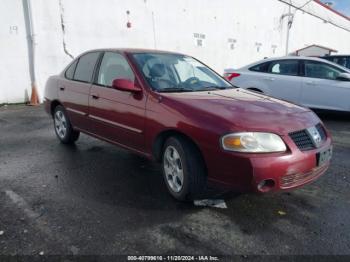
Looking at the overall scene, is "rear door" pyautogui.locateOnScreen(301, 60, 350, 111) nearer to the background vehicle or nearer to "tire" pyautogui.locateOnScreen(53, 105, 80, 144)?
the background vehicle

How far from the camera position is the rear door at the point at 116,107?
12.0ft

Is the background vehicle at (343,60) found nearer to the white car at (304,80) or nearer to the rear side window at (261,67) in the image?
the white car at (304,80)

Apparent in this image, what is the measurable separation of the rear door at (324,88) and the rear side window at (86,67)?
4.95 meters

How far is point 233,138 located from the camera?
2.79 meters

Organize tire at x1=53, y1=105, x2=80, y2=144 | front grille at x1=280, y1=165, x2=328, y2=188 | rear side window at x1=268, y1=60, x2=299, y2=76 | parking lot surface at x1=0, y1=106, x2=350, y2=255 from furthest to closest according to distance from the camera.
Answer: rear side window at x1=268, y1=60, x2=299, y2=76 < tire at x1=53, y1=105, x2=80, y2=144 < front grille at x1=280, y1=165, x2=328, y2=188 < parking lot surface at x1=0, y1=106, x2=350, y2=255

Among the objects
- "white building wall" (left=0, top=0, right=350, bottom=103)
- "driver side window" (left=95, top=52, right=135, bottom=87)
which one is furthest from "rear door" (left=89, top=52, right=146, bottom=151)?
"white building wall" (left=0, top=0, right=350, bottom=103)

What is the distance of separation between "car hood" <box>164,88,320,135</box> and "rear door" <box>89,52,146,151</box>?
0.48 meters

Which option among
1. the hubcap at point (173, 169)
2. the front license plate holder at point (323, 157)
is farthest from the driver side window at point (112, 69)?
the front license plate holder at point (323, 157)

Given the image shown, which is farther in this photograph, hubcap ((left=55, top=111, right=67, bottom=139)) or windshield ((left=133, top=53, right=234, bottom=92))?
hubcap ((left=55, top=111, right=67, bottom=139))

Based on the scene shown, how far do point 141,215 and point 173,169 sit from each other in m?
0.58

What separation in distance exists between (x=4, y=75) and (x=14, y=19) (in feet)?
5.11

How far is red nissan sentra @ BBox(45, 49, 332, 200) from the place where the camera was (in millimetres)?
2799

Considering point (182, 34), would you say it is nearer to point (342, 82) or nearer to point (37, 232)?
point (342, 82)

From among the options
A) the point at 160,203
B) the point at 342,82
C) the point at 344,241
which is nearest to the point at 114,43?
the point at 342,82
